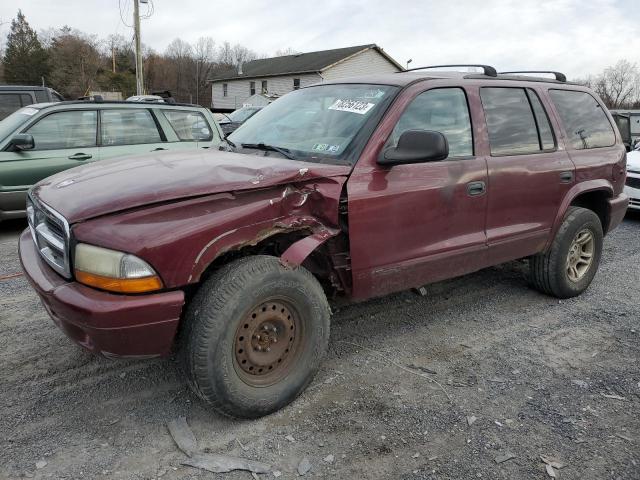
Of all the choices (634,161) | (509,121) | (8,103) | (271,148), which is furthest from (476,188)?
(8,103)

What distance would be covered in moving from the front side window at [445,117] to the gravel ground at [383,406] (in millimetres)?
1439

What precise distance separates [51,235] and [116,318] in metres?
0.70

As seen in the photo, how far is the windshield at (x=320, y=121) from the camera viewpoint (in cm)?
323

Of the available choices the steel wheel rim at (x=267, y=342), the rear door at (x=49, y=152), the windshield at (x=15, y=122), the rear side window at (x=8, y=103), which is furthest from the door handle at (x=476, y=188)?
the rear side window at (x=8, y=103)

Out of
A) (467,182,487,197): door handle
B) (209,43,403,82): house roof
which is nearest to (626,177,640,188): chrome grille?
(467,182,487,197): door handle

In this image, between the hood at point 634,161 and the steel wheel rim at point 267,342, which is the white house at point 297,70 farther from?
the steel wheel rim at point 267,342

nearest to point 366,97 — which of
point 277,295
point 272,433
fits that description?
point 277,295

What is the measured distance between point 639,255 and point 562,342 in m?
3.27

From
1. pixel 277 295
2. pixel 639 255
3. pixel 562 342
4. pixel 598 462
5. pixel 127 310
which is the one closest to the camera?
pixel 127 310

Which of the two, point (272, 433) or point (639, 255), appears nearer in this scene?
point (272, 433)

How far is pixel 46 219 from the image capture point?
2.75 m

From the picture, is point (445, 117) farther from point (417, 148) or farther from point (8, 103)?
point (8, 103)

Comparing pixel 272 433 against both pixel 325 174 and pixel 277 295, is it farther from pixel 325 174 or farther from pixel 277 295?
pixel 325 174

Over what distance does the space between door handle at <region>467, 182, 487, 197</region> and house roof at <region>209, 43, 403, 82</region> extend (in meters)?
36.1
